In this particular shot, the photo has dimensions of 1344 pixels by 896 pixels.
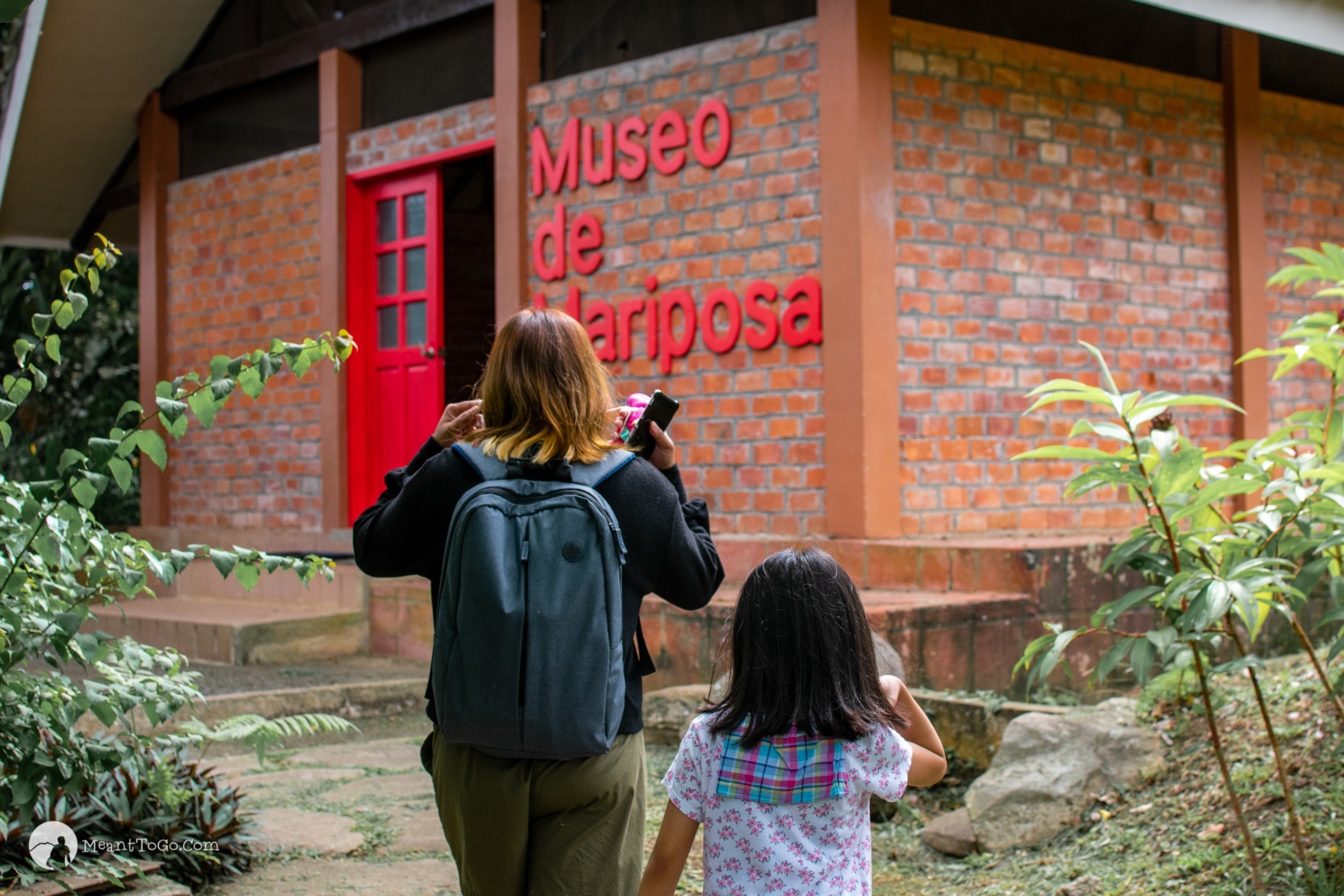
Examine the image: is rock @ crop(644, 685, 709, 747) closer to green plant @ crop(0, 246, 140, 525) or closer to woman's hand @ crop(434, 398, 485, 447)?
woman's hand @ crop(434, 398, 485, 447)

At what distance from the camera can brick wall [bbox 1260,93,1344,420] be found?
25.8ft

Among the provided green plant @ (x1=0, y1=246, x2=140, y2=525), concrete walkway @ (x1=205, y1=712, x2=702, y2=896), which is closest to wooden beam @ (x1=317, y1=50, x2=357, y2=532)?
concrete walkway @ (x1=205, y1=712, x2=702, y2=896)

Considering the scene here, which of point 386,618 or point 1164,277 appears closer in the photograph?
point 1164,277

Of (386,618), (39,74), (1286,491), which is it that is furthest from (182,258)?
(1286,491)

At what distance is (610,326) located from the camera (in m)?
7.25

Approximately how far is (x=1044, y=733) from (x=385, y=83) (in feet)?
21.1

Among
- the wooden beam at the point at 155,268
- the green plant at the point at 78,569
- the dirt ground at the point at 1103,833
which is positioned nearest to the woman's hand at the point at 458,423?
the green plant at the point at 78,569

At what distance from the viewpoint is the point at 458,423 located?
8.31 ft

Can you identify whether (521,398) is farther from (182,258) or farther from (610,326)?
(182,258)

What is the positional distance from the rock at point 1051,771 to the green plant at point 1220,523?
2.57ft

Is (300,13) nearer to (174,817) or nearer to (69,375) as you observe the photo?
(69,375)

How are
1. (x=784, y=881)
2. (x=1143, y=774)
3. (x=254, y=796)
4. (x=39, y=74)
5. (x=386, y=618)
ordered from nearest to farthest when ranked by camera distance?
1. (x=784, y=881)
2. (x=1143, y=774)
3. (x=254, y=796)
4. (x=386, y=618)
5. (x=39, y=74)

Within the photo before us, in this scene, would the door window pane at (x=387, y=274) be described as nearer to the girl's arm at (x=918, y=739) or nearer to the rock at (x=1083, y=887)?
the rock at (x=1083, y=887)

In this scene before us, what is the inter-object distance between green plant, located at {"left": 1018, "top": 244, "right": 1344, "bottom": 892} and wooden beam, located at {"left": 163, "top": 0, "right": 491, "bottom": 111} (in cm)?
590
